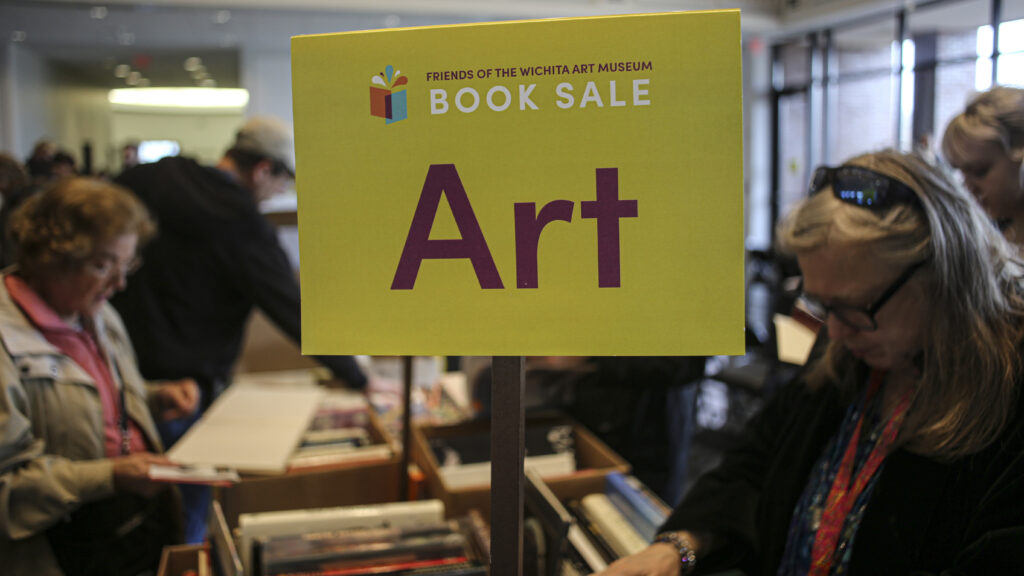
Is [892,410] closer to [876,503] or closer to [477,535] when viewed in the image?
[876,503]

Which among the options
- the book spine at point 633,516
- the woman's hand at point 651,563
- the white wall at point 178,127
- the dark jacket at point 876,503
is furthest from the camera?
the white wall at point 178,127

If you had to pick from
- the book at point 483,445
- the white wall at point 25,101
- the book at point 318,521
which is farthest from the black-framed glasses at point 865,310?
the white wall at point 25,101

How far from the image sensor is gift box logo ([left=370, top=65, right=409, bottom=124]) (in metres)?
0.75

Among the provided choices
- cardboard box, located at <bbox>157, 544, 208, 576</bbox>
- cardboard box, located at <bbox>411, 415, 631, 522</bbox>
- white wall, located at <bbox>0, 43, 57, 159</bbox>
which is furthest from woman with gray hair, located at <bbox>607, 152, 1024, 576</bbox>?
white wall, located at <bbox>0, 43, 57, 159</bbox>

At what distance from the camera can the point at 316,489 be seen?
1833 mm

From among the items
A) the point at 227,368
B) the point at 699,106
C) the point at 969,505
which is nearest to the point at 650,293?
the point at 699,106

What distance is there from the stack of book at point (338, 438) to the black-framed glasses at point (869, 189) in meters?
1.32

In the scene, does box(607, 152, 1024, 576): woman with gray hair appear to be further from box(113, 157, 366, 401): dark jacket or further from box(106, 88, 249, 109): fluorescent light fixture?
box(106, 88, 249, 109): fluorescent light fixture

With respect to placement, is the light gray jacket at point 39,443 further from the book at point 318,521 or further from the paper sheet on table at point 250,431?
the book at point 318,521

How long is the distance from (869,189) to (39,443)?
1.57 metres

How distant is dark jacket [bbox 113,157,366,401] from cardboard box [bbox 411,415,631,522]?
60cm

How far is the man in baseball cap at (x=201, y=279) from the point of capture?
2.46 m

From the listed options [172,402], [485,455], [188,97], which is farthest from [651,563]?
[188,97]

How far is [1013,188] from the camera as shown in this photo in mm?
1720
